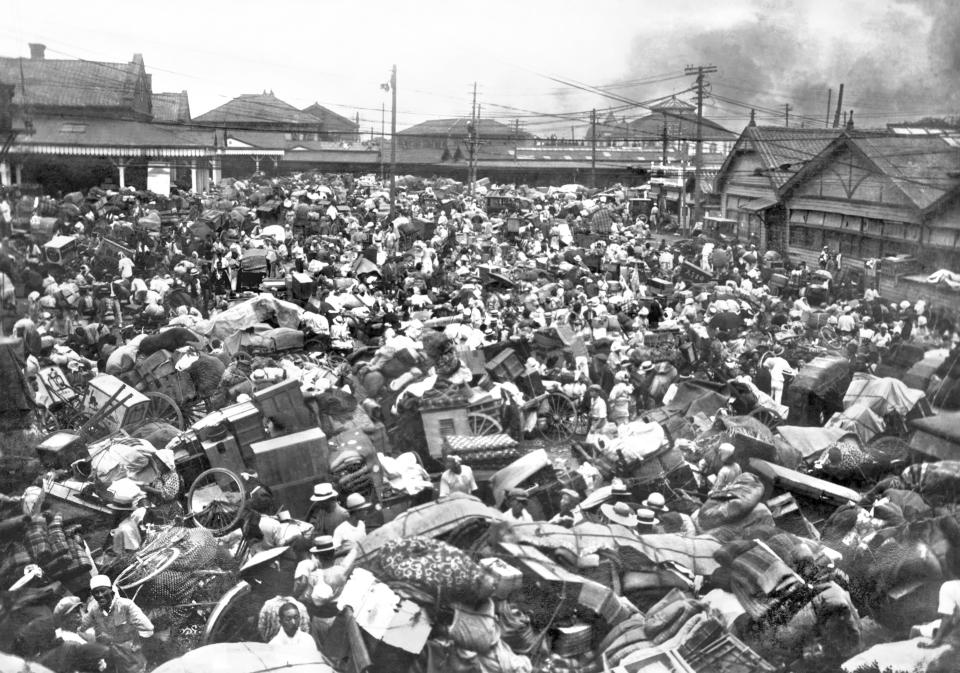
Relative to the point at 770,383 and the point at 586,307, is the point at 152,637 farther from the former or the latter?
the point at 586,307

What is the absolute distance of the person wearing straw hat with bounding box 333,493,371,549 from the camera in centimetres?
597

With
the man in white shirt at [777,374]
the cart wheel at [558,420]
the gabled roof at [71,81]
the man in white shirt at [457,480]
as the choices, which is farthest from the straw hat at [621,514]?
the gabled roof at [71,81]

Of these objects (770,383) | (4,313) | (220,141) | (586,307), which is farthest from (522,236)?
(4,313)

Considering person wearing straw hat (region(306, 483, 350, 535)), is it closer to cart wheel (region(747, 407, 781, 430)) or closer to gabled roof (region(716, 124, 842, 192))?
cart wheel (region(747, 407, 781, 430))

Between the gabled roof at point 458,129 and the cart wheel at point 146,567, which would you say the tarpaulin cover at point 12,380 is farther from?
the gabled roof at point 458,129

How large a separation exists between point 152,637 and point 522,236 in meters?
20.6

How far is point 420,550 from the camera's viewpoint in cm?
559

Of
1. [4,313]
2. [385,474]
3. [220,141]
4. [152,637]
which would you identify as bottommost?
[152,637]

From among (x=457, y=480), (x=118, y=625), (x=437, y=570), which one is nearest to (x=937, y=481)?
(x=457, y=480)

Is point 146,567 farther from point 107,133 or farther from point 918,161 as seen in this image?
point 107,133

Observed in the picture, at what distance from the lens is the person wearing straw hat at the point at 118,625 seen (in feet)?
17.5

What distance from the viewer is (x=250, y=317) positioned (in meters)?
11.3

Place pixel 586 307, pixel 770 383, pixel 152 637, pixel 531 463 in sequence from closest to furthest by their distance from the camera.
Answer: pixel 152 637 → pixel 531 463 → pixel 770 383 → pixel 586 307

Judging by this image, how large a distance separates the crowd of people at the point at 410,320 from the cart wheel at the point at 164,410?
41 cm
